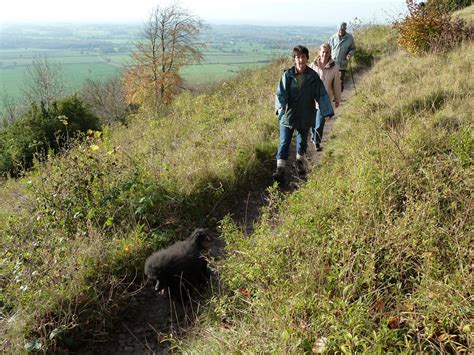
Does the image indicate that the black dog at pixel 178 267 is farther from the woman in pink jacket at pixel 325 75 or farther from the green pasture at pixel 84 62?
the green pasture at pixel 84 62

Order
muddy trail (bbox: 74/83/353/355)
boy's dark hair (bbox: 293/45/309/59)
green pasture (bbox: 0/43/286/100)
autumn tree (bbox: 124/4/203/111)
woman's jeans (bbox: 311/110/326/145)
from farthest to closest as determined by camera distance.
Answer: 1. green pasture (bbox: 0/43/286/100)
2. autumn tree (bbox: 124/4/203/111)
3. woman's jeans (bbox: 311/110/326/145)
4. boy's dark hair (bbox: 293/45/309/59)
5. muddy trail (bbox: 74/83/353/355)

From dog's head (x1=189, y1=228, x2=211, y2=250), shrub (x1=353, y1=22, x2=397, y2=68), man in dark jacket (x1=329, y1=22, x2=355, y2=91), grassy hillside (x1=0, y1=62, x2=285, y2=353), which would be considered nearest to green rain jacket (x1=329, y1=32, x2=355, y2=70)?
man in dark jacket (x1=329, y1=22, x2=355, y2=91)

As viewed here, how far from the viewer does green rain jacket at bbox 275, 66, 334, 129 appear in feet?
16.9

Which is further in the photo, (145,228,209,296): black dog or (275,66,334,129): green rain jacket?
(275,66,334,129): green rain jacket

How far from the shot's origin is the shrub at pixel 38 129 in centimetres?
1110

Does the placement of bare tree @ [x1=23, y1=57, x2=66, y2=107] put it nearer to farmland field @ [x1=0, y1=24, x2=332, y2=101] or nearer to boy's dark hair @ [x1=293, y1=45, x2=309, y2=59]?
farmland field @ [x1=0, y1=24, x2=332, y2=101]

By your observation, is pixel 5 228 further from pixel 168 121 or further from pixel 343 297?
pixel 168 121

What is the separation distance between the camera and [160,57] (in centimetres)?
3219

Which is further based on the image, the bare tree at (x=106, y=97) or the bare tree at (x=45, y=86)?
the bare tree at (x=106, y=97)

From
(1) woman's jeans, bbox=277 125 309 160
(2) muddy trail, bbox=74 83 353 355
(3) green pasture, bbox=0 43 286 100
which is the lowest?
(2) muddy trail, bbox=74 83 353 355

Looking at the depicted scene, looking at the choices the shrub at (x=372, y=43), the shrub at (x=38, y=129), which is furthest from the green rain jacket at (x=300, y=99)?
the shrub at (x=372, y=43)

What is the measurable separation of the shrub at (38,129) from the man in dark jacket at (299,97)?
25.5ft

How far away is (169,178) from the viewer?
5.32 m

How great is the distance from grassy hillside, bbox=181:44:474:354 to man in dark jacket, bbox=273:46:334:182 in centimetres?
94
